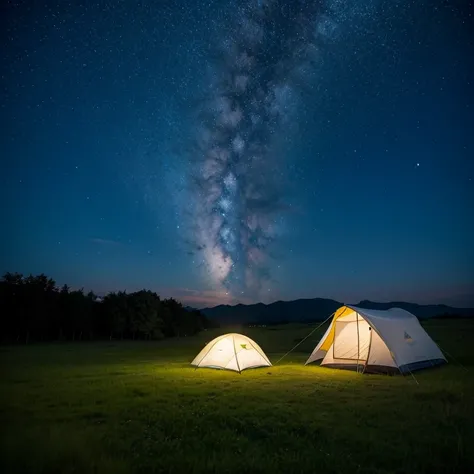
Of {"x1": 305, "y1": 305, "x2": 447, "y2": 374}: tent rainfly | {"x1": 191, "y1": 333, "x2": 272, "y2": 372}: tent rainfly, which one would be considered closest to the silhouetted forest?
{"x1": 191, "y1": 333, "x2": 272, "y2": 372}: tent rainfly

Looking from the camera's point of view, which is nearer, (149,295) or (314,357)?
(314,357)

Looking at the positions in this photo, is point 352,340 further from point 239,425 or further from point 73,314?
point 73,314

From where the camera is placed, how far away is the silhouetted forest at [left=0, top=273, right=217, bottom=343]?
52056 mm

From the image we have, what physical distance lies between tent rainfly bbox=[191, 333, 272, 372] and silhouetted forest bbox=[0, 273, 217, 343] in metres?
41.1

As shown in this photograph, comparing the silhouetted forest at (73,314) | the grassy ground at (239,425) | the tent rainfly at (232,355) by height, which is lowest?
the grassy ground at (239,425)

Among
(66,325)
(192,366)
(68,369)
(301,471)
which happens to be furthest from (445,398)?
(66,325)

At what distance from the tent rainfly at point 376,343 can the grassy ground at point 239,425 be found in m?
1.59

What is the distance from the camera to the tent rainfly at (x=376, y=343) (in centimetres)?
1659

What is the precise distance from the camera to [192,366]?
19328mm

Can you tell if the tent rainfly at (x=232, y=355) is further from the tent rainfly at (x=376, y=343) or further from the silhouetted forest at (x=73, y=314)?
the silhouetted forest at (x=73, y=314)

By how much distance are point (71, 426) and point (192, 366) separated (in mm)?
11257

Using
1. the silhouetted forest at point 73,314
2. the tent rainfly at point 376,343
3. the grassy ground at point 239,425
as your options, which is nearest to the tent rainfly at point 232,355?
the grassy ground at point 239,425

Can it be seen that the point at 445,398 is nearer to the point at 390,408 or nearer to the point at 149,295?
the point at 390,408

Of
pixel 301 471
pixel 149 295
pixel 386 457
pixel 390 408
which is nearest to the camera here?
pixel 301 471
